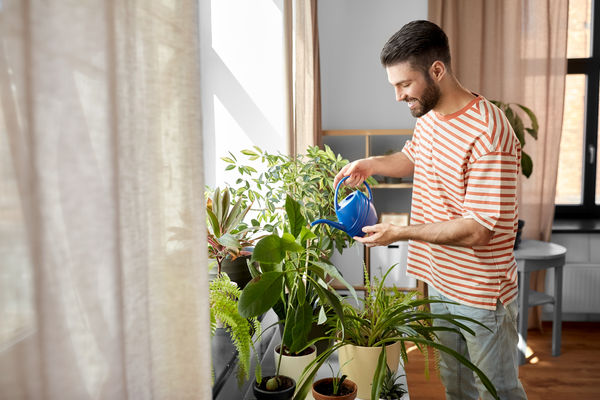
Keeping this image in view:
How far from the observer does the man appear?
4.41ft

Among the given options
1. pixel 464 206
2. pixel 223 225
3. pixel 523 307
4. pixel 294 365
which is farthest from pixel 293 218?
pixel 523 307

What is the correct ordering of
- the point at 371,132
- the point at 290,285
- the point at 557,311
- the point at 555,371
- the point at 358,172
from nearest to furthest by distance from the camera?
the point at 290,285 < the point at 358,172 < the point at 555,371 < the point at 557,311 < the point at 371,132

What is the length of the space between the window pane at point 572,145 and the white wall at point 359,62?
1.21 m

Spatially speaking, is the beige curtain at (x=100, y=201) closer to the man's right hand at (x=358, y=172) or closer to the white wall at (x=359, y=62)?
the man's right hand at (x=358, y=172)

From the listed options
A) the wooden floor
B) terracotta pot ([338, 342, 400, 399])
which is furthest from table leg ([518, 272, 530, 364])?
terracotta pot ([338, 342, 400, 399])

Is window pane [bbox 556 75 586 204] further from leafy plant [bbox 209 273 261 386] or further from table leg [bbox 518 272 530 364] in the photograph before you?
leafy plant [bbox 209 273 261 386]

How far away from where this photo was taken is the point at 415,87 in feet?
4.70

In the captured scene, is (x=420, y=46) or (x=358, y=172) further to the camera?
(x=358, y=172)

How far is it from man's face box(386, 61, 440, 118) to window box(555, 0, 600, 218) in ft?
9.44

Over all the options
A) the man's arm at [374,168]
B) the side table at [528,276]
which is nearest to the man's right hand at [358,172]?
the man's arm at [374,168]

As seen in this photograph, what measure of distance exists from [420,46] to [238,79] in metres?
2.59

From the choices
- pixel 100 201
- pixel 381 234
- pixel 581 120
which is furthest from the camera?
pixel 581 120

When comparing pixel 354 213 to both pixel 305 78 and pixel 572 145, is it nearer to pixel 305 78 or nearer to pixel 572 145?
pixel 305 78

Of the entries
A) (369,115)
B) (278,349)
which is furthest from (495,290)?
(369,115)
